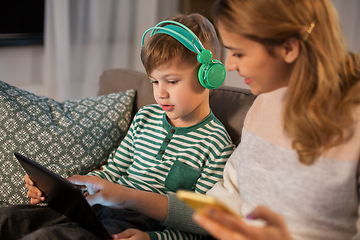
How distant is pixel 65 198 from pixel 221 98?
0.74 m

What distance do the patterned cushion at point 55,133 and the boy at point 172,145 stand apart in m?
0.11

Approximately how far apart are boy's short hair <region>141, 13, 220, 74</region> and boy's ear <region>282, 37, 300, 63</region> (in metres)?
0.41

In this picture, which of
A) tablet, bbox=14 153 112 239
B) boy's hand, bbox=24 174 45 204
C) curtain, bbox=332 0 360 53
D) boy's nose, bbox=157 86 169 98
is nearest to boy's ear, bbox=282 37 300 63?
boy's nose, bbox=157 86 169 98

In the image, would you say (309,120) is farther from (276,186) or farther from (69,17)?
(69,17)

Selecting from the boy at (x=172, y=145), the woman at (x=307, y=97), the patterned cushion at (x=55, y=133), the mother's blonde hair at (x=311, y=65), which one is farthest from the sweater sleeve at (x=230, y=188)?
the patterned cushion at (x=55, y=133)

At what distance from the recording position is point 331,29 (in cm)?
74

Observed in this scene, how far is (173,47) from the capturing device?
1.10m

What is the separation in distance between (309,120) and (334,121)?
2.3 inches

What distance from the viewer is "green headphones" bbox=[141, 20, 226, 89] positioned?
107cm

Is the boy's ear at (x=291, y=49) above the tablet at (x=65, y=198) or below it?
above

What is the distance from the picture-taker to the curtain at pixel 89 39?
7.80 feet

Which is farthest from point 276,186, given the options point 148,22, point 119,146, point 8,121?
point 148,22

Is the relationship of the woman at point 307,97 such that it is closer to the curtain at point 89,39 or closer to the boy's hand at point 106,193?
the boy's hand at point 106,193

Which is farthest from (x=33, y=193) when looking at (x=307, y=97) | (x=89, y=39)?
(x=89, y=39)
